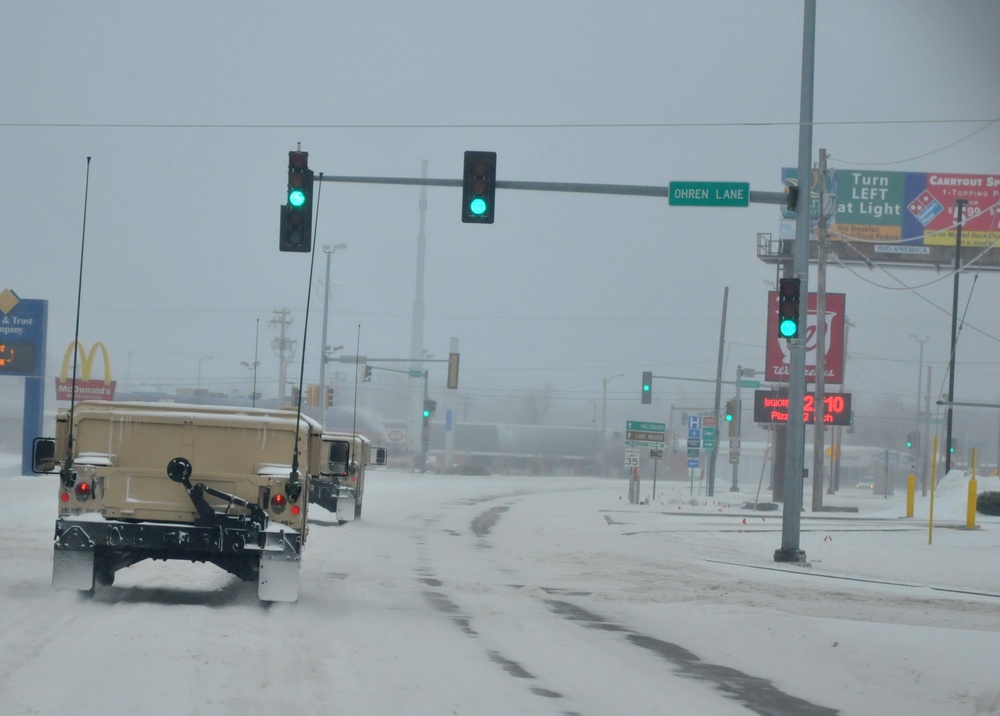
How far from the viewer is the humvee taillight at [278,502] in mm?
10945

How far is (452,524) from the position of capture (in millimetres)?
27250

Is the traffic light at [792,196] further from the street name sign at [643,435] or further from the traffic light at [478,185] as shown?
the street name sign at [643,435]

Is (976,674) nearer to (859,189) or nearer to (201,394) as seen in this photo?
(201,394)

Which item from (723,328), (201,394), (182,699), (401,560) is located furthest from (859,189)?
(182,699)

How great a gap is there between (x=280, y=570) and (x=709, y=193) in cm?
1048

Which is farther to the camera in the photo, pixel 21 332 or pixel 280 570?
pixel 21 332

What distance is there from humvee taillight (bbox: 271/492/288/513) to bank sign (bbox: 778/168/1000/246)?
50117 millimetres

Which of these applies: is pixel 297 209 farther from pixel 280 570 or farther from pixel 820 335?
pixel 820 335

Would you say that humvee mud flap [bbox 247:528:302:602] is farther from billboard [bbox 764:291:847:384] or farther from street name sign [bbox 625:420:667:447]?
billboard [bbox 764:291:847:384]

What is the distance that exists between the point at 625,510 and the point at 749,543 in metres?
13.1

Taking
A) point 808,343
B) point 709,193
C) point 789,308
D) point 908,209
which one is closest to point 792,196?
point 709,193

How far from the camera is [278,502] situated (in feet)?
36.0

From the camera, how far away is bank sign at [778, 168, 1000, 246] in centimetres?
5853

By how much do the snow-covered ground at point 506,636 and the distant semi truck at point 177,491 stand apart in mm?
425
